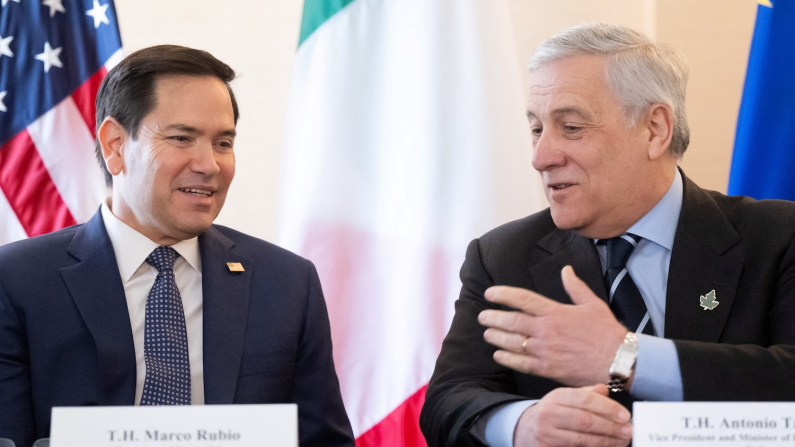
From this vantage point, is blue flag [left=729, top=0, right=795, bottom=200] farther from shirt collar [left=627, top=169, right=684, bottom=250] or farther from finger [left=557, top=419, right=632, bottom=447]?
finger [left=557, top=419, right=632, bottom=447]

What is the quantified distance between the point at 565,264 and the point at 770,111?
1.22 meters

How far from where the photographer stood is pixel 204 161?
86.4 inches

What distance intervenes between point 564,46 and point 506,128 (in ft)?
2.21

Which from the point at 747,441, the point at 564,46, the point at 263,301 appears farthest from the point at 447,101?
the point at 747,441

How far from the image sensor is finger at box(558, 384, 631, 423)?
147 cm

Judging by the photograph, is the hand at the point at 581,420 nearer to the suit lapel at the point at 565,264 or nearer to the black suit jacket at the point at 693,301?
the black suit jacket at the point at 693,301

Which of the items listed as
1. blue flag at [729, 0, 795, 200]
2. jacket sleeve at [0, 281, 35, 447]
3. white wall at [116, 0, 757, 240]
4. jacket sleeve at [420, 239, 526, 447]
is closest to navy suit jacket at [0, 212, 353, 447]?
jacket sleeve at [0, 281, 35, 447]

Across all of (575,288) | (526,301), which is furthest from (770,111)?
(526,301)

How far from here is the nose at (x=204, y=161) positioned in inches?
86.0

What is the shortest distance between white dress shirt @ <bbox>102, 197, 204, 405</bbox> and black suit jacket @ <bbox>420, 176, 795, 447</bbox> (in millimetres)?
645

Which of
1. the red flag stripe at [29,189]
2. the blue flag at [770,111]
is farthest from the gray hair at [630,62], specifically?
the red flag stripe at [29,189]

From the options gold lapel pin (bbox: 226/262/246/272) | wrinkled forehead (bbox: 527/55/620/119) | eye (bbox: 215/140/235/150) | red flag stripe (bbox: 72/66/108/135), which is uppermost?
red flag stripe (bbox: 72/66/108/135)

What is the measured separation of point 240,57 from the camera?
357 cm

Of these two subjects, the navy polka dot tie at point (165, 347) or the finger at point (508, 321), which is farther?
the navy polka dot tie at point (165, 347)
